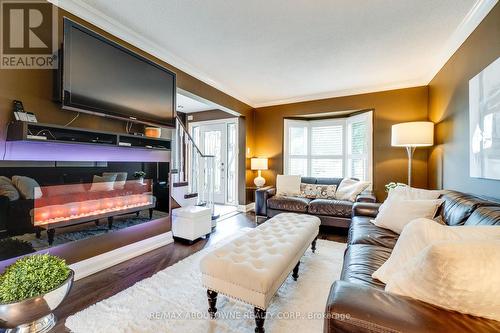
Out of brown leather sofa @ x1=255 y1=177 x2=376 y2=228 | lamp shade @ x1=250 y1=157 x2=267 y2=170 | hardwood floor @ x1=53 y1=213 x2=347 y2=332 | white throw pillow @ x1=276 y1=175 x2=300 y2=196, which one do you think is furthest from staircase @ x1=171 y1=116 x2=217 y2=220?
white throw pillow @ x1=276 y1=175 x2=300 y2=196

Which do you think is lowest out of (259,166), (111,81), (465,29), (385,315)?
(385,315)

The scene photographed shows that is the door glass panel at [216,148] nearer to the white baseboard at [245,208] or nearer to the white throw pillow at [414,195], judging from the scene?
the white baseboard at [245,208]

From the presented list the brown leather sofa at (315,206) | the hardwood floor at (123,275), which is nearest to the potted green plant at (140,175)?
the hardwood floor at (123,275)

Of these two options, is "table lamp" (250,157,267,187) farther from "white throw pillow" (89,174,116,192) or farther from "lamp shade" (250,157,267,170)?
"white throw pillow" (89,174,116,192)

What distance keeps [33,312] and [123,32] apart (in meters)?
2.71

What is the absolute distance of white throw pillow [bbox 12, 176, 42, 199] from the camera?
5.67 feet

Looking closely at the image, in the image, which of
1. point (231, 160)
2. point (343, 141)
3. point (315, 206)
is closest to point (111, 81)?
point (315, 206)

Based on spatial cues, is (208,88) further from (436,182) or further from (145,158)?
(436,182)

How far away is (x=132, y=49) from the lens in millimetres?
2662

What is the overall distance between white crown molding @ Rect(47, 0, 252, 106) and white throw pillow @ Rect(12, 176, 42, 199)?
162cm

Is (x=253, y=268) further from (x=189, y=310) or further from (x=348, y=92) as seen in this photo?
(x=348, y=92)

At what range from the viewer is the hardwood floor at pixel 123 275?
1733 millimetres

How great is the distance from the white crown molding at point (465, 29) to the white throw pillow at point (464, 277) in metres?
2.46

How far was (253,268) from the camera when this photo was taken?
145cm
